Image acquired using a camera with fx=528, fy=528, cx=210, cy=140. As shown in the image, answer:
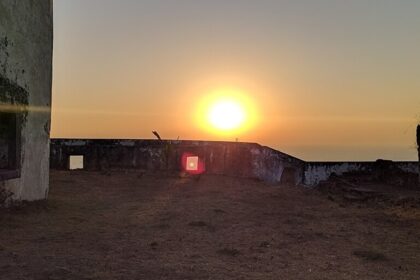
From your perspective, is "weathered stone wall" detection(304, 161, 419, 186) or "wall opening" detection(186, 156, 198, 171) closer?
"weathered stone wall" detection(304, 161, 419, 186)

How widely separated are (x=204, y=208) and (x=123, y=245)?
3.60 m

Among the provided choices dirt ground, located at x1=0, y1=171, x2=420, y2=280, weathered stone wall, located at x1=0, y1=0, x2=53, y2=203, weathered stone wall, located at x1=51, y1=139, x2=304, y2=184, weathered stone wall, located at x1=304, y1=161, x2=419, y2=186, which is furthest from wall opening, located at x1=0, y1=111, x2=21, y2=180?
weathered stone wall, located at x1=304, y1=161, x2=419, y2=186

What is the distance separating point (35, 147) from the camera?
9.80m

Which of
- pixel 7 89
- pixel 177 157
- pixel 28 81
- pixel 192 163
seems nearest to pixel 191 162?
pixel 192 163

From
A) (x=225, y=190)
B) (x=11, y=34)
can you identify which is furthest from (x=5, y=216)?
(x=225, y=190)

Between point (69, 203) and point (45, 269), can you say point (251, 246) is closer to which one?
point (45, 269)

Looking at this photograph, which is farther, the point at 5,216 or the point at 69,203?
the point at 69,203

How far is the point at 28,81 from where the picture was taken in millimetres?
9312

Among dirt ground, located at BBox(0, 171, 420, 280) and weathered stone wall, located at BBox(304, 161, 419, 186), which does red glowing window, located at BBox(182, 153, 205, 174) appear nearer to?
weathered stone wall, located at BBox(304, 161, 419, 186)

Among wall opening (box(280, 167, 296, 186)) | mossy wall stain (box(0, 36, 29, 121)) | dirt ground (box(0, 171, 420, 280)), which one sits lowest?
dirt ground (box(0, 171, 420, 280))

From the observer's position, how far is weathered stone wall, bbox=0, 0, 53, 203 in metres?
8.27

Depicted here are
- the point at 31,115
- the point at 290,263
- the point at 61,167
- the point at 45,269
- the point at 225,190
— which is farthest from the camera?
the point at 61,167

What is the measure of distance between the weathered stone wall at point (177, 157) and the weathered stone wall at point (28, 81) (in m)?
7.22

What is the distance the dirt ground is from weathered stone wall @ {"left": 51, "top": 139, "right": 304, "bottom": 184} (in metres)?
4.33
